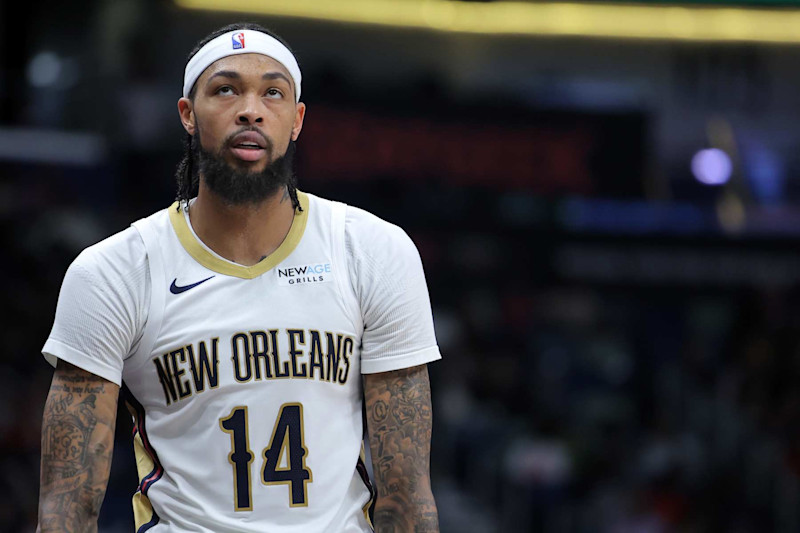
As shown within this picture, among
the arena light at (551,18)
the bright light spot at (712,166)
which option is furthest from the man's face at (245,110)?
the bright light spot at (712,166)

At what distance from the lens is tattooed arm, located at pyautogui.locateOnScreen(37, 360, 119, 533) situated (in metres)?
3.26

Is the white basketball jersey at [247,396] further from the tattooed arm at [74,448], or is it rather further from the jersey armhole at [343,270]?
the tattooed arm at [74,448]

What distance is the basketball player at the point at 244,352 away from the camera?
329cm

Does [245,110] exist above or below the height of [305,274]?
above

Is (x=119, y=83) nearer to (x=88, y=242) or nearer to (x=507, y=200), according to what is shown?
(x=88, y=242)

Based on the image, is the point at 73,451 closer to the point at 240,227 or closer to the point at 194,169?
the point at 240,227

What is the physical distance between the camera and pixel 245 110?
3.38 m

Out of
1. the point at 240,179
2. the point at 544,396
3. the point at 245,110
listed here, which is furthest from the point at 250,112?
the point at 544,396

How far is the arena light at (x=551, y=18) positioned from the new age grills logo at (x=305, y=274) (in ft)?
31.5

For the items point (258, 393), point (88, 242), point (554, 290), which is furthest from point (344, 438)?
point (554, 290)

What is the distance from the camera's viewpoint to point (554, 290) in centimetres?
1430

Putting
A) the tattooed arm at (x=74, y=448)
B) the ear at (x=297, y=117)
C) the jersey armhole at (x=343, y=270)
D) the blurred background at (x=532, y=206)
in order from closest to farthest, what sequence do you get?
the tattooed arm at (x=74, y=448) → the jersey armhole at (x=343, y=270) → the ear at (x=297, y=117) → the blurred background at (x=532, y=206)

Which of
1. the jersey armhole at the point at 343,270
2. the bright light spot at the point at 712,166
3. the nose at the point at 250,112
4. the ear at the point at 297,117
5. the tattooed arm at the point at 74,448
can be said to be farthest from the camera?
the bright light spot at the point at 712,166

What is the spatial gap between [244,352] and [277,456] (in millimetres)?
314
